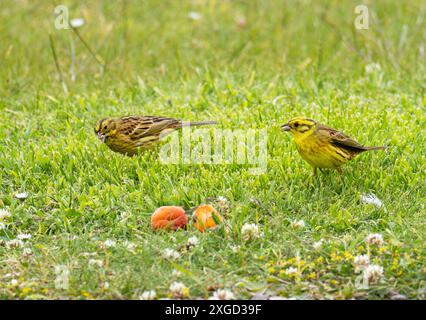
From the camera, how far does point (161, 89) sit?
946 cm

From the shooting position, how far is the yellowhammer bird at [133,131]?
24.9 ft

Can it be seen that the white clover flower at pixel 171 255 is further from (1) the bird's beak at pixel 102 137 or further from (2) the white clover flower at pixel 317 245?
(1) the bird's beak at pixel 102 137

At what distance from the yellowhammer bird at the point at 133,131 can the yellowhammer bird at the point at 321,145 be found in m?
1.40

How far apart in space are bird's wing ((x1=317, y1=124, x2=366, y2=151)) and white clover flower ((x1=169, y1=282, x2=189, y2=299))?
6.94 ft

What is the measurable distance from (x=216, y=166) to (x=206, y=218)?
4.11ft

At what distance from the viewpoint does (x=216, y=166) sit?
7301 millimetres

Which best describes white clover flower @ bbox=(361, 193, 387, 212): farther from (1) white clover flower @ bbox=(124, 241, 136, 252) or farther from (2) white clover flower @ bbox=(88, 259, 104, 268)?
(2) white clover flower @ bbox=(88, 259, 104, 268)

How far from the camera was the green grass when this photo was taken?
5.63 m

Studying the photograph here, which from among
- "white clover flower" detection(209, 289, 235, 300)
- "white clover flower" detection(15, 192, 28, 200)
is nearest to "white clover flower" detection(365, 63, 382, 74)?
"white clover flower" detection(15, 192, 28, 200)

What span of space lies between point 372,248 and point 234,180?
158 centimetres

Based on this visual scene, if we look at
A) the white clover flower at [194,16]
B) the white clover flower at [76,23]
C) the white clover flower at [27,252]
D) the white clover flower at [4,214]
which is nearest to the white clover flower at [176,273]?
the white clover flower at [27,252]

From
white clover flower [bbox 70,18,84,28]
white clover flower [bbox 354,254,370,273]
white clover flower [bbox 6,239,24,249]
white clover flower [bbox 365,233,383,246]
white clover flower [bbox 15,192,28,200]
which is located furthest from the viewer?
white clover flower [bbox 70,18,84,28]
